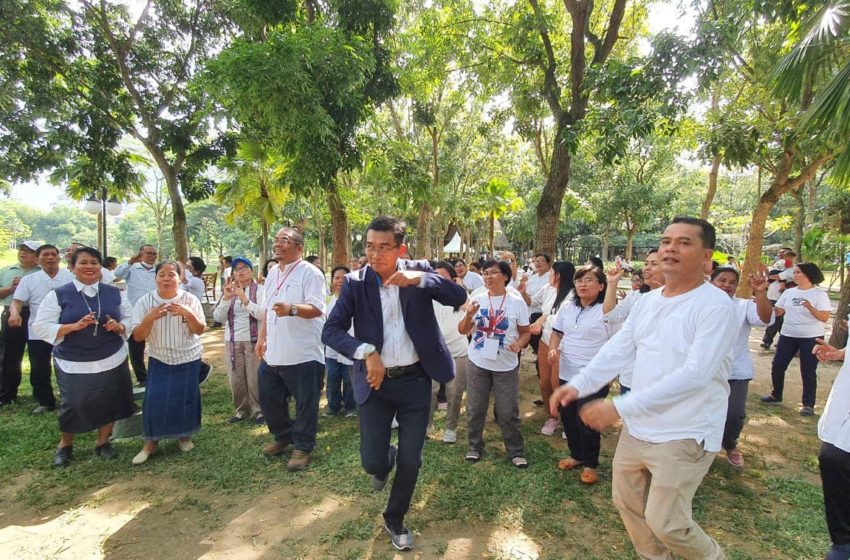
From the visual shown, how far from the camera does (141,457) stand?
159 inches

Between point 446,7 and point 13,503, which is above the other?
point 446,7

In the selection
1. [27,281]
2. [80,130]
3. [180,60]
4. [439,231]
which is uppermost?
[180,60]

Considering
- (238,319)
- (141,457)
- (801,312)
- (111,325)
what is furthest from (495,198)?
(141,457)

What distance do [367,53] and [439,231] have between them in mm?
12570

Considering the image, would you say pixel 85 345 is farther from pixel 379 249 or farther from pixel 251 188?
pixel 251 188

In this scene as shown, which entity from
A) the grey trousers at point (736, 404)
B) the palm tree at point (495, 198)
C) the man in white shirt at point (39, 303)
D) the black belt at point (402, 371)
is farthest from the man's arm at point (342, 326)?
the palm tree at point (495, 198)

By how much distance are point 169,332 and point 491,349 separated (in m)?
2.86

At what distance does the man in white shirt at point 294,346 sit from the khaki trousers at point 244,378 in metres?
0.96

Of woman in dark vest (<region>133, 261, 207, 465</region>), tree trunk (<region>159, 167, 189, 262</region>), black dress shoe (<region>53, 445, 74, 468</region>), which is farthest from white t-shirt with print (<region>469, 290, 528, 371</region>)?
tree trunk (<region>159, 167, 189, 262</region>)

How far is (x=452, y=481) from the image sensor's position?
3752 mm

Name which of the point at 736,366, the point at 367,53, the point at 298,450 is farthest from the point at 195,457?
the point at 367,53

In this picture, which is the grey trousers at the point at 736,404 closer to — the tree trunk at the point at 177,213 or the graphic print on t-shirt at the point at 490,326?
the graphic print on t-shirt at the point at 490,326

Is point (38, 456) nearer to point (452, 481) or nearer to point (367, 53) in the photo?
point (452, 481)

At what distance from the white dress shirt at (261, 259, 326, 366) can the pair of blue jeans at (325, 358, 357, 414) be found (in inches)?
50.3
